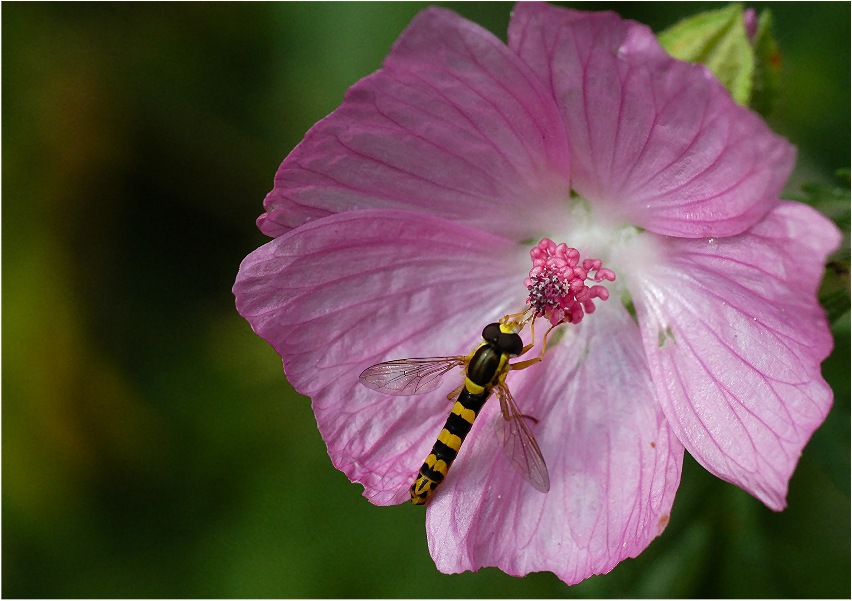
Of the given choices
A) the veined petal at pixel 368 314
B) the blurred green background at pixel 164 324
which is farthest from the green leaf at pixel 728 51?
the blurred green background at pixel 164 324

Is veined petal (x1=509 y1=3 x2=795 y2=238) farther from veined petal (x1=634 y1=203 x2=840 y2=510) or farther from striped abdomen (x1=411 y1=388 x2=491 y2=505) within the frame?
striped abdomen (x1=411 y1=388 x2=491 y2=505)

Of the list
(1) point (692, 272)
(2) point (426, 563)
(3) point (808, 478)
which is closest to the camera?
(1) point (692, 272)

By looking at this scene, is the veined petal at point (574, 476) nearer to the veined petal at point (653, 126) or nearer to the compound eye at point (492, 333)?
the compound eye at point (492, 333)

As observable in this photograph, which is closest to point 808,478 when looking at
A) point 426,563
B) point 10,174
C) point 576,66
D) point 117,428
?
point 426,563

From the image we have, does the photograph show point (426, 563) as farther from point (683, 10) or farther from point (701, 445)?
point (683, 10)

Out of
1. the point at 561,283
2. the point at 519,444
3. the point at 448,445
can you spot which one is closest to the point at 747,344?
the point at 561,283

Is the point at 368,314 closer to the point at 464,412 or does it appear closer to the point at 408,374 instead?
the point at 408,374
